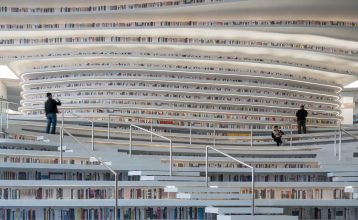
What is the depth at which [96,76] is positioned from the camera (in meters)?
18.7

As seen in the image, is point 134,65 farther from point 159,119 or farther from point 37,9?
point 37,9

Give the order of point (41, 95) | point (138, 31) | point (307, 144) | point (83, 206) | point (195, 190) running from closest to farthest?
point (83, 206)
point (195, 190)
point (307, 144)
point (138, 31)
point (41, 95)

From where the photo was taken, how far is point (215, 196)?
31.5 ft

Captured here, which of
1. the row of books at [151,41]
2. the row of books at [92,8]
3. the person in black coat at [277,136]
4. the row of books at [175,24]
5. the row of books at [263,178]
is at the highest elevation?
the row of books at [92,8]

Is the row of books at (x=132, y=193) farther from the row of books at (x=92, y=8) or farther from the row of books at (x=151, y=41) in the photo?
the row of books at (x=151, y=41)

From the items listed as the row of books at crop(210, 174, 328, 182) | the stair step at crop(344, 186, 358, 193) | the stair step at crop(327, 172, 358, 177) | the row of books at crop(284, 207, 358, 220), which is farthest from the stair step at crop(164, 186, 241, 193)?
the stair step at crop(327, 172, 358, 177)

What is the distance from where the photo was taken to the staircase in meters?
8.89

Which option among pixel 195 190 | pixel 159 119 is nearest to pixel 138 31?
pixel 159 119

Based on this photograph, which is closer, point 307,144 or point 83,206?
point 83,206

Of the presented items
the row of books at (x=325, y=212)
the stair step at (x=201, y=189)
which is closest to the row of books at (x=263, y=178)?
the row of books at (x=325, y=212)

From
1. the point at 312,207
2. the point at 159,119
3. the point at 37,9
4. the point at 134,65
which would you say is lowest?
the point at 312,207

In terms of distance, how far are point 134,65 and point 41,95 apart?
2.39 metres

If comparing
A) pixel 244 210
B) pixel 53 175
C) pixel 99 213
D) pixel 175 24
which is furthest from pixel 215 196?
pixel 175 24

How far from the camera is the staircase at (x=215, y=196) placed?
29.2ft
